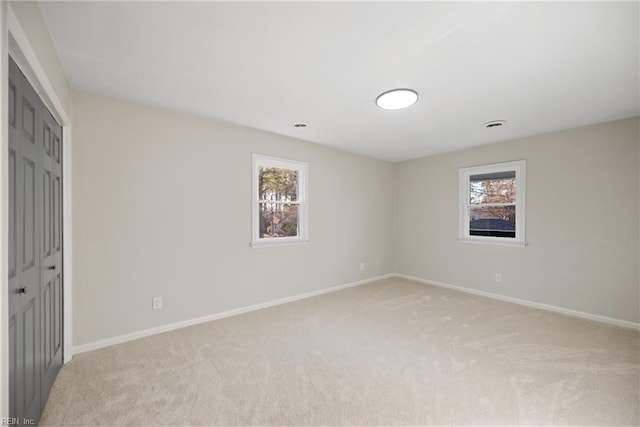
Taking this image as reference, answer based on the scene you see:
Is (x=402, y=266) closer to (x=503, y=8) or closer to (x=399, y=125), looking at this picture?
(x=399, y=125)

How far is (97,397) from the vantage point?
6.35 ft

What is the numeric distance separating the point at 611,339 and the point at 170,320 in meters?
4.59

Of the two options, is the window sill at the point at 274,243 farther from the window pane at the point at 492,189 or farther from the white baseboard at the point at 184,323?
the window pane at the point at 492,189

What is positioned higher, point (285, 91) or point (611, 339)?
point (285, 91)

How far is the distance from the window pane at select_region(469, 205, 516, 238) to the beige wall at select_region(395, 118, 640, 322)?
220mm

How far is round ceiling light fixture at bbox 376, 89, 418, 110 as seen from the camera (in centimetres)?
254

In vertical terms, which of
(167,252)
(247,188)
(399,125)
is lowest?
(167,252)

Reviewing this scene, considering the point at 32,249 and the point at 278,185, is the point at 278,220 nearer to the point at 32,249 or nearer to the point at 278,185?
the point at 278,185

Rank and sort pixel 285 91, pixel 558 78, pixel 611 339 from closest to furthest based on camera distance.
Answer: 1. pixel 558 78
2. pixel 285 91
3. pixel 611 339

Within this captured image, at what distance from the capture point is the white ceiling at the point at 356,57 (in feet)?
5.24

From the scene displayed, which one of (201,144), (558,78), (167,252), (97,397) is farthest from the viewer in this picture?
(201,144)

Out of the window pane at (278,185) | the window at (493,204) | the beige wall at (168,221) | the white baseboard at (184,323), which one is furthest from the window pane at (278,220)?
the window at (493,204)

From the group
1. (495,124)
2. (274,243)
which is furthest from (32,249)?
(495,124)

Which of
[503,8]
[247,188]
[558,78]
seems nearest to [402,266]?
[247,188]
